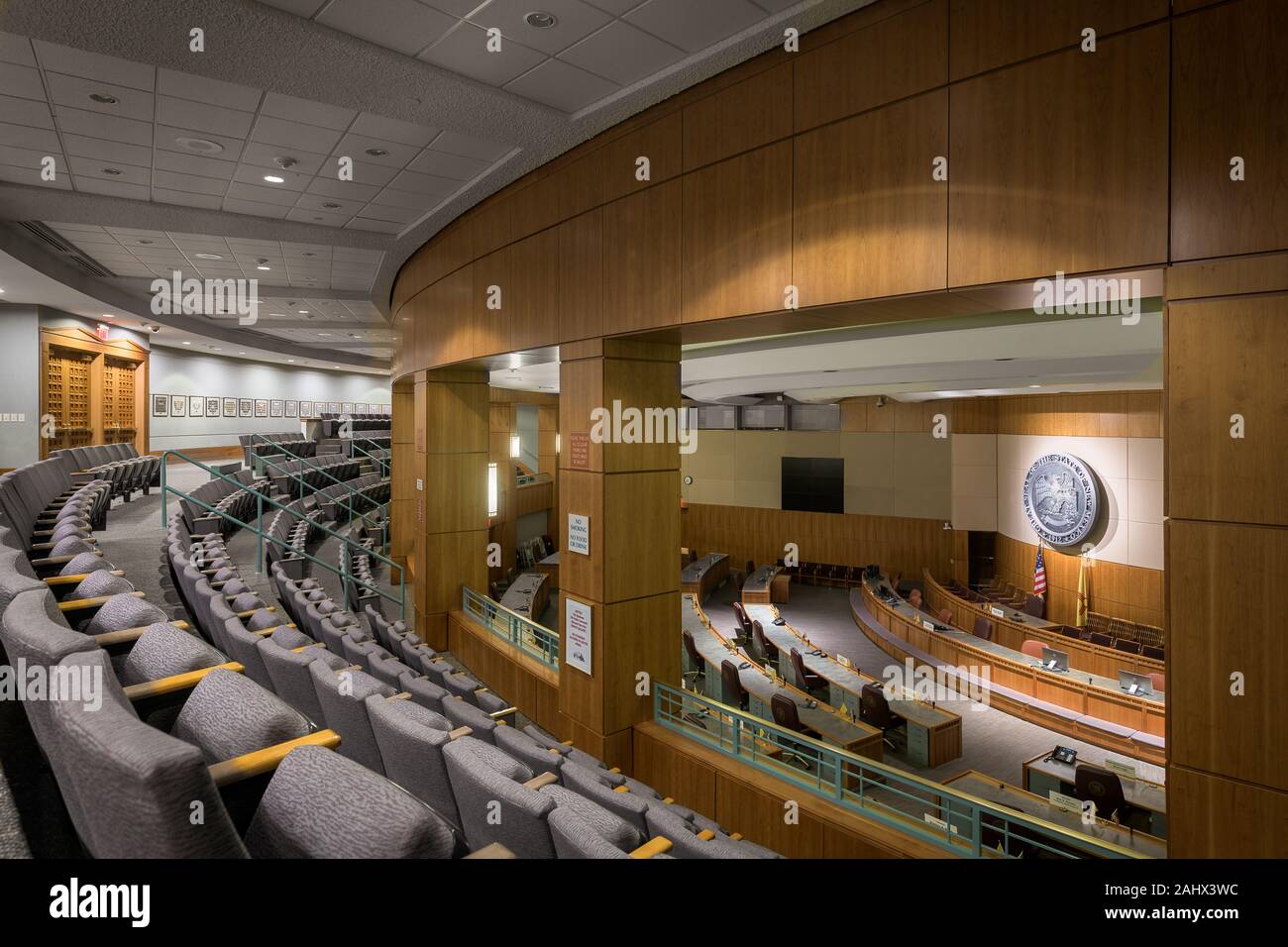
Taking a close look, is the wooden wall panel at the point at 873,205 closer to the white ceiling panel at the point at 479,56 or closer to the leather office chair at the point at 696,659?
the white ceiling panel at the point at 479,56

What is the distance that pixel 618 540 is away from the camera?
5309 millimetres

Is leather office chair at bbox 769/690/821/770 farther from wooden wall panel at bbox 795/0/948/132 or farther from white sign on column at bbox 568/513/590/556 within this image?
wooden wall panel at bbox 795/0/948/132

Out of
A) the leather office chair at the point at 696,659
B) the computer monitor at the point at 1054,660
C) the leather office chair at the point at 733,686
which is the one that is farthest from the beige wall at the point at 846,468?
the leather office chair at the point at 733,686

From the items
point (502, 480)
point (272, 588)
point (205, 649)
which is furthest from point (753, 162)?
point (502, 480)

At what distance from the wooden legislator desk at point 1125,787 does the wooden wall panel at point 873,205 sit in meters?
5.01

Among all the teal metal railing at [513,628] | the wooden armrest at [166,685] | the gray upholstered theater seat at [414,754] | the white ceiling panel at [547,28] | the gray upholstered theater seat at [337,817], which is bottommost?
the teal metal railing at [513,628]

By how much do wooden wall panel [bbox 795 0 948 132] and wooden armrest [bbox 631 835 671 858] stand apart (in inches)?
141

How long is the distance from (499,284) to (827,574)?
44.3 ft

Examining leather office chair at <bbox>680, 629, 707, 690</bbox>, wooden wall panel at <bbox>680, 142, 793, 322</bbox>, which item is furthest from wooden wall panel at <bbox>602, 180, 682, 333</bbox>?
leather office chair at <bbox>680, 629, 707, 690</bbox>

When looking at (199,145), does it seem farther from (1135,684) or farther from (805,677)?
(1135,684)

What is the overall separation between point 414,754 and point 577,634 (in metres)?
3.07

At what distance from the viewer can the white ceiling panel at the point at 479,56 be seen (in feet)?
12.9

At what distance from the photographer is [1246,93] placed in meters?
2.63
